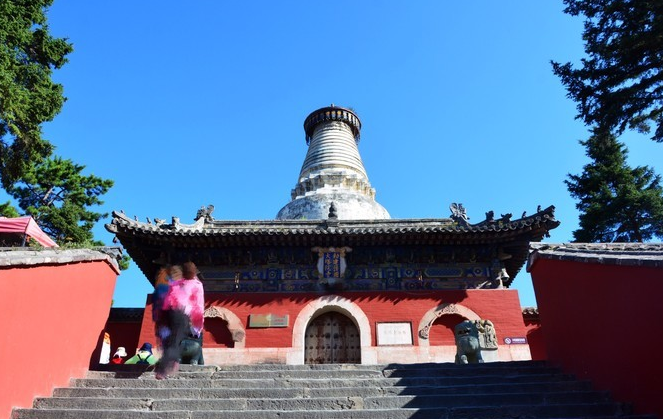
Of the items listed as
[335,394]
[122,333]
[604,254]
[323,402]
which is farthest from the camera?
[122,333]

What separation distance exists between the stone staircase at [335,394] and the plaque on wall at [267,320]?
16.2ft

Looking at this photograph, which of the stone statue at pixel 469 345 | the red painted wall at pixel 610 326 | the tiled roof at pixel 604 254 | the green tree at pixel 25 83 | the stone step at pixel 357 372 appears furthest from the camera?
the green tree at pixel 25 83

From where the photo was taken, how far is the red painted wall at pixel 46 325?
4.77 meters

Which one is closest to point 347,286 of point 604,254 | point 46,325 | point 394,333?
point 394,333

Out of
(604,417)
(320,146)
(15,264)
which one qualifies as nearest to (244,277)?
(15,264)

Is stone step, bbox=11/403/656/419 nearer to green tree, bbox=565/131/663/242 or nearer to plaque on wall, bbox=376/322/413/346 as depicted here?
plaque on wall, bbox=376/322/413/346

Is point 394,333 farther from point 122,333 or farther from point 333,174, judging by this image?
point 333,174

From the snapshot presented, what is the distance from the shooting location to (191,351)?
23.2 feet

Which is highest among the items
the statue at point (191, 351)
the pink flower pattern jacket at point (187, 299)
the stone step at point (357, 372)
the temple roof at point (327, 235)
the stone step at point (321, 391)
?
the temple roof at point (327, 235)

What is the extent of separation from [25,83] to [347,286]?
30.1 feet

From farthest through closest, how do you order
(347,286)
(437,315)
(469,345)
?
(347,286) → (437,315) → (469,345)

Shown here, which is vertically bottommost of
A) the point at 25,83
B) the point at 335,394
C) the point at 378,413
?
the point at 378,413

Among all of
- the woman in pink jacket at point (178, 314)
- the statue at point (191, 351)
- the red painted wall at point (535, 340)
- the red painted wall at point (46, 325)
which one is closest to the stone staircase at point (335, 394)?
the red painted wall at point (46, 325)

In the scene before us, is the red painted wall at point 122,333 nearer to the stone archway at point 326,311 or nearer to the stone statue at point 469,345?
the stone archway at point 326,311
